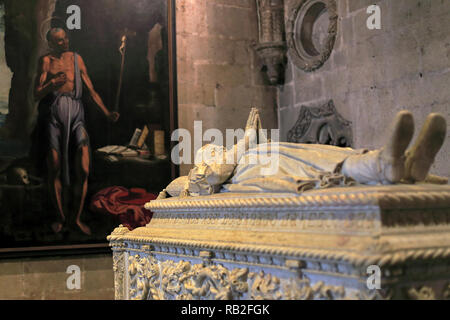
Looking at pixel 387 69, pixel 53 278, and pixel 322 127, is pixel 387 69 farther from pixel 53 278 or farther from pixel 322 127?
pixel 53 278

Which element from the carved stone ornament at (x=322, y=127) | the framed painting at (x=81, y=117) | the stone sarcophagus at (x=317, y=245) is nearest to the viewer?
the stone sarcophagus at (x=317, y=245)

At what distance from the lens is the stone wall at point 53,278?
5.93m

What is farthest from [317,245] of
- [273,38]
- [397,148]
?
[273,38]

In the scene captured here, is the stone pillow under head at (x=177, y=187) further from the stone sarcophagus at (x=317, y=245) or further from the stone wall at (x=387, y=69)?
the stone wall at (x=387, y=69)

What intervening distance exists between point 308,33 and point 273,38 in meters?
0.50

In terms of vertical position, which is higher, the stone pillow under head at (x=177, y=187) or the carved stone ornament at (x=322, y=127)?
the carved stone ornament at (x=322, y=127)

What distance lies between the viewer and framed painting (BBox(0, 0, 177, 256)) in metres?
6.09

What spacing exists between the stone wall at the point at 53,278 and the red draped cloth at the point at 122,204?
497mm

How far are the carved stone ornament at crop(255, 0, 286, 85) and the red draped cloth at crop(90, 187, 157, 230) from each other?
2427 mm

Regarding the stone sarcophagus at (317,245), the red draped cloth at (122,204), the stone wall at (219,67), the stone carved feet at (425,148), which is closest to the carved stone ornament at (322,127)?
the stone wall at (219,67)

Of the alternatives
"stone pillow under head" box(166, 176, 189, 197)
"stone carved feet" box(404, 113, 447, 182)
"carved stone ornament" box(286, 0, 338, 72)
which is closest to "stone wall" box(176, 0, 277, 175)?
"carved stone ornament" box(286, 0, 338, 72)

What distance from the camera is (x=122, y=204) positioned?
650 centimetres
